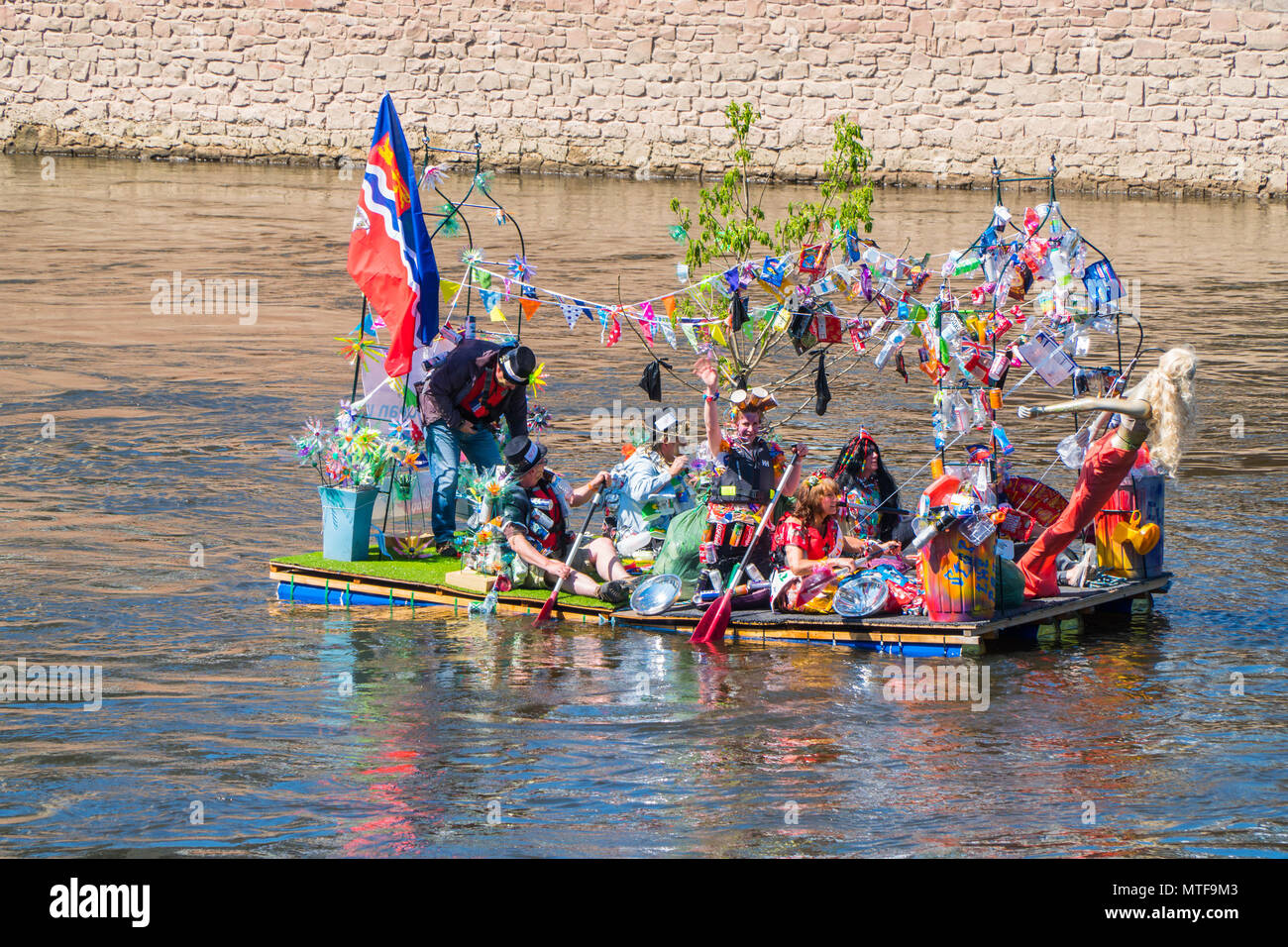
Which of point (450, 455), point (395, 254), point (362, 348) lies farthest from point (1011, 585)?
point (362, 348)

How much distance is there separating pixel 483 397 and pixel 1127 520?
371cm

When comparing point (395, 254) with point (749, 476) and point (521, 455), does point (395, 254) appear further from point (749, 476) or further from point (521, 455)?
point (749, 476)

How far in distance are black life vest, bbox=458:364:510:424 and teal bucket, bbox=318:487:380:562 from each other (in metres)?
0.74

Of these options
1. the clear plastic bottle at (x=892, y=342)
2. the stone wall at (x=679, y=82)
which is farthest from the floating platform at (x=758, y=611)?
the stone wall at (x=679, y=82)

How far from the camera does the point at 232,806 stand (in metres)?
6.56

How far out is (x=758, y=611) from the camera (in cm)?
888

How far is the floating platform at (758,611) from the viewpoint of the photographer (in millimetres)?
8414

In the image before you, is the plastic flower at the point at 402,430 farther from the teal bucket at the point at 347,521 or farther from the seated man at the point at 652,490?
the seated man at the point at 652,490

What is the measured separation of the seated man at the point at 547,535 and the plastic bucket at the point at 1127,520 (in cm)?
267

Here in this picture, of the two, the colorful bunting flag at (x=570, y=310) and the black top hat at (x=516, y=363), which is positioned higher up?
the colorful bunting flag at (x=570, y=310)

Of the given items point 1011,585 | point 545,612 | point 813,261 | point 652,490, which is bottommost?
point 545,612

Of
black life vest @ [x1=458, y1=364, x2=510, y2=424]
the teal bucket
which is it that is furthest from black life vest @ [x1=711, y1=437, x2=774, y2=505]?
the teal bucket
